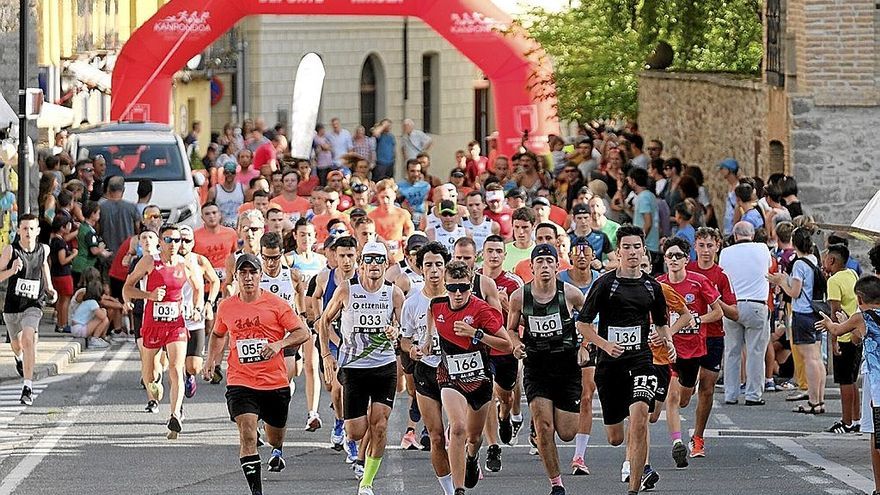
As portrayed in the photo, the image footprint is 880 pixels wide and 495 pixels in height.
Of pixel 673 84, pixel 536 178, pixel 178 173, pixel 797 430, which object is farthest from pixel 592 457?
pixel 673 84

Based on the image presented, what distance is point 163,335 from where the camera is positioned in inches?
674

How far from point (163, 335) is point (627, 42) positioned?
2159cm

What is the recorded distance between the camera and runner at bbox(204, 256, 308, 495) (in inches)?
538

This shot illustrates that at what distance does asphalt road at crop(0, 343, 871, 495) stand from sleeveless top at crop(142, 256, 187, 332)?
0.92 m

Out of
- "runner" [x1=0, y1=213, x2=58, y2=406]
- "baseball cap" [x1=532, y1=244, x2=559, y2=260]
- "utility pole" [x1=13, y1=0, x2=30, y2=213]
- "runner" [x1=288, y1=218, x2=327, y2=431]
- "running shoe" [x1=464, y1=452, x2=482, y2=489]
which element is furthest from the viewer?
"utility pole" [x1=13, y1=0, x2=30, y2=213]

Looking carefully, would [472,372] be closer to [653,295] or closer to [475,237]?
[653,295]

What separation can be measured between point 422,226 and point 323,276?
675 cm

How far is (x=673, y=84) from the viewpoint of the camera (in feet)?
107

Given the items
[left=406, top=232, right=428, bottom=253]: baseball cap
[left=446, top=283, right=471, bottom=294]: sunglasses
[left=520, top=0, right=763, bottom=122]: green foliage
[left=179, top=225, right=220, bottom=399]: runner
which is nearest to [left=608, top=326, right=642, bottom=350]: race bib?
[left=446, top=283, right=471, bottom=294]: sunglasses

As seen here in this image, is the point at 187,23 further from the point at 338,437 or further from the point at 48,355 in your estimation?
the point at 338,437

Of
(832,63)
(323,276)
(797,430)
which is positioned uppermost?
(832,63)

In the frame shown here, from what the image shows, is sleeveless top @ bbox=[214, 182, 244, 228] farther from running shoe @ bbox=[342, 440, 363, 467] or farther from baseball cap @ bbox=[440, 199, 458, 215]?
running shoe @ bbox=[342, 440, 363, 467]

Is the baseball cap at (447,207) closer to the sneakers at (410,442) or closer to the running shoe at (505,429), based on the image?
the sneakers at (410,442)

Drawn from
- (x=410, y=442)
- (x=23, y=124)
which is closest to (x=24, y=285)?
(x=410, y=442)
